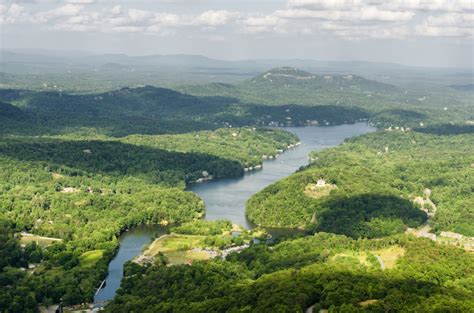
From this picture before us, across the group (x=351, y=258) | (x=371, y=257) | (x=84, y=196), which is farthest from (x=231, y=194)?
(x=351, y=258)

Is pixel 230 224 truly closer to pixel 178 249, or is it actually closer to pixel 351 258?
pixel 178 249

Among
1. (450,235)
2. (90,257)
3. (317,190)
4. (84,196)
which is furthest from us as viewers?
(317,190)

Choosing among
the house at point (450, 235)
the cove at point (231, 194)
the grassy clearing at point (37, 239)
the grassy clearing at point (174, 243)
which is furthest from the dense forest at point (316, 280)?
the grassy clearing at point (37, 239)

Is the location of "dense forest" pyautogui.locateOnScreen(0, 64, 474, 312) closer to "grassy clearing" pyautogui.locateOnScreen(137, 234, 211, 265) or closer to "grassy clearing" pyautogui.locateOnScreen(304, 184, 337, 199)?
"grassy clearing" pyautogui.locateOnScreen(304, 184, 337, 199)

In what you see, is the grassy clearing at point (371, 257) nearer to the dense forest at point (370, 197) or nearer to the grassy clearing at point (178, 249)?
the dense forest at point (370, 197)

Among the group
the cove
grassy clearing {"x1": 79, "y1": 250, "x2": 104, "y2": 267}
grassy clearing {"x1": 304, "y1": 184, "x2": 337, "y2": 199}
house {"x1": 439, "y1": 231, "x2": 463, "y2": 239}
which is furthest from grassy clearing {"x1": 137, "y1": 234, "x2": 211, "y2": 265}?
house {"x1": 439, "y1": 231, "x2": 463, "y2": 239}
